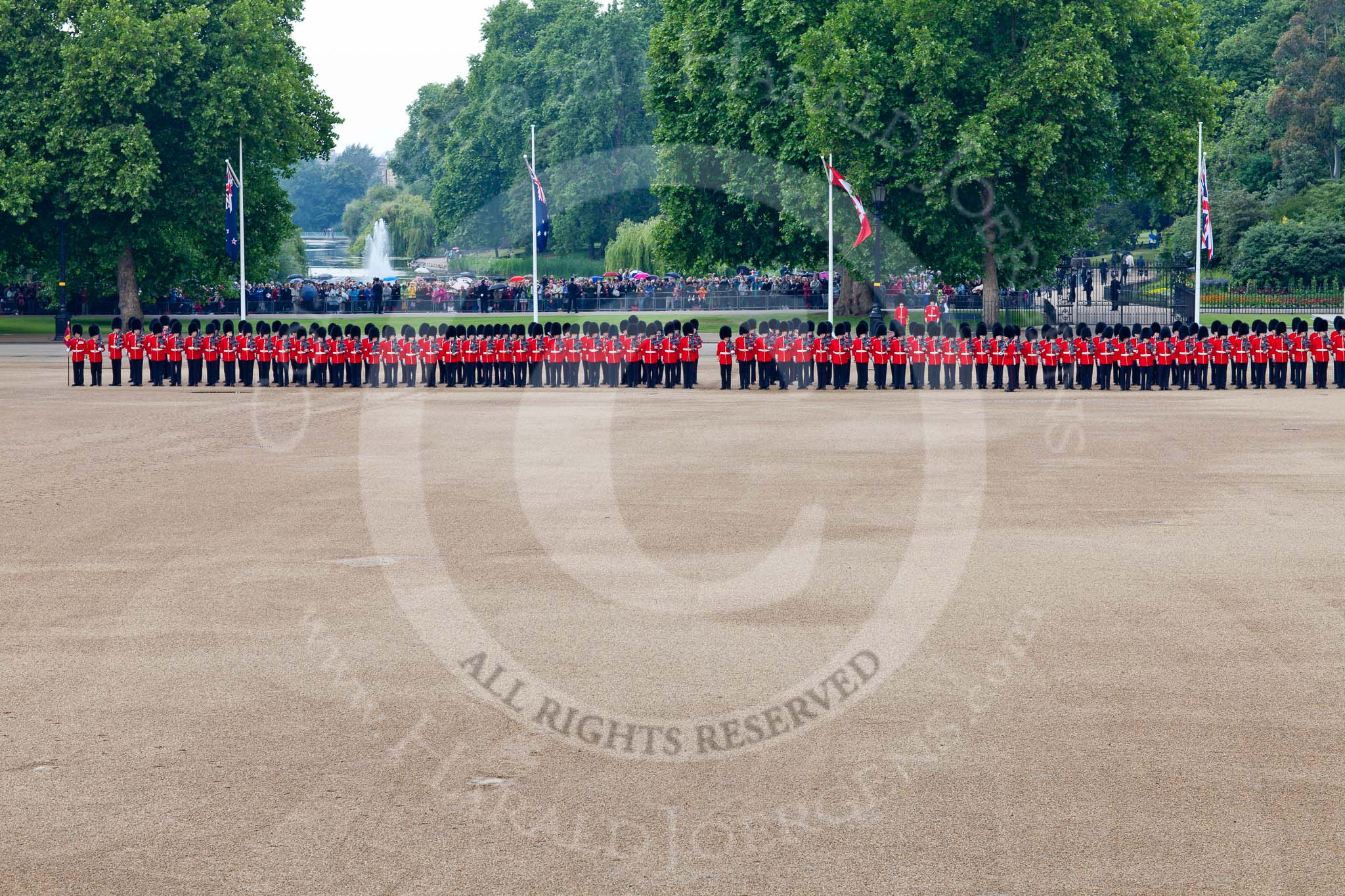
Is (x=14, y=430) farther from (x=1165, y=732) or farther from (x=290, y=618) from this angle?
(x=1165, y=732)

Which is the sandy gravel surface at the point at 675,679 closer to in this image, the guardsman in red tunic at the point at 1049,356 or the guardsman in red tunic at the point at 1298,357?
the guardsman in red tunic at the point at 1049,356

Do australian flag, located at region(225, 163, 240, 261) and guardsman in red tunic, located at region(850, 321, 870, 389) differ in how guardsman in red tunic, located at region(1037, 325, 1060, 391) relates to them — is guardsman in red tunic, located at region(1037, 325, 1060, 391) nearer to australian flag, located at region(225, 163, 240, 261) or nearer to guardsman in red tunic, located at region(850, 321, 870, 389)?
guardsman in red tunic, located at region(850, 321, 870, 389)

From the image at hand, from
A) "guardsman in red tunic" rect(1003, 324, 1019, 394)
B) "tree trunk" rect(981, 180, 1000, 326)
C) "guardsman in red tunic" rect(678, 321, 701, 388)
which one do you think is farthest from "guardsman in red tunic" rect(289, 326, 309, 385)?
"tree trunk" rect(981, 180, 1000, 326)

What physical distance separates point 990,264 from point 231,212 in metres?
21.7

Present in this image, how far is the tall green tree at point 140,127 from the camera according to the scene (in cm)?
4534

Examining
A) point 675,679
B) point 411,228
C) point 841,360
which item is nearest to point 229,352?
point 841,360

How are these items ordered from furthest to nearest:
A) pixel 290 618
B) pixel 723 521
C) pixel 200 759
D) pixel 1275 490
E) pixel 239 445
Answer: pixel 239 445 < pixel 1275 490 < pixel 723 521 < pixel 290 618 < pixel 200 759

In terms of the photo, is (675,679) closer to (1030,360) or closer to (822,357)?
(822,357)

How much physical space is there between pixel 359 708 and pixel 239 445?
42.2 ft

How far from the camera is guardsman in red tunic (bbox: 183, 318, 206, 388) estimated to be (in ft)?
104

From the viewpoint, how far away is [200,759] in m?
7.17

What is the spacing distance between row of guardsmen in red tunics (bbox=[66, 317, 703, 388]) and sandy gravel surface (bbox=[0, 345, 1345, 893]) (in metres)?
13.4

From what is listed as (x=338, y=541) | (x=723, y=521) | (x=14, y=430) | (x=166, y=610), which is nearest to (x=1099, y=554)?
(x=723, y=521)

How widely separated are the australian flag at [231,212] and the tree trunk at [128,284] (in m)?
5.33
